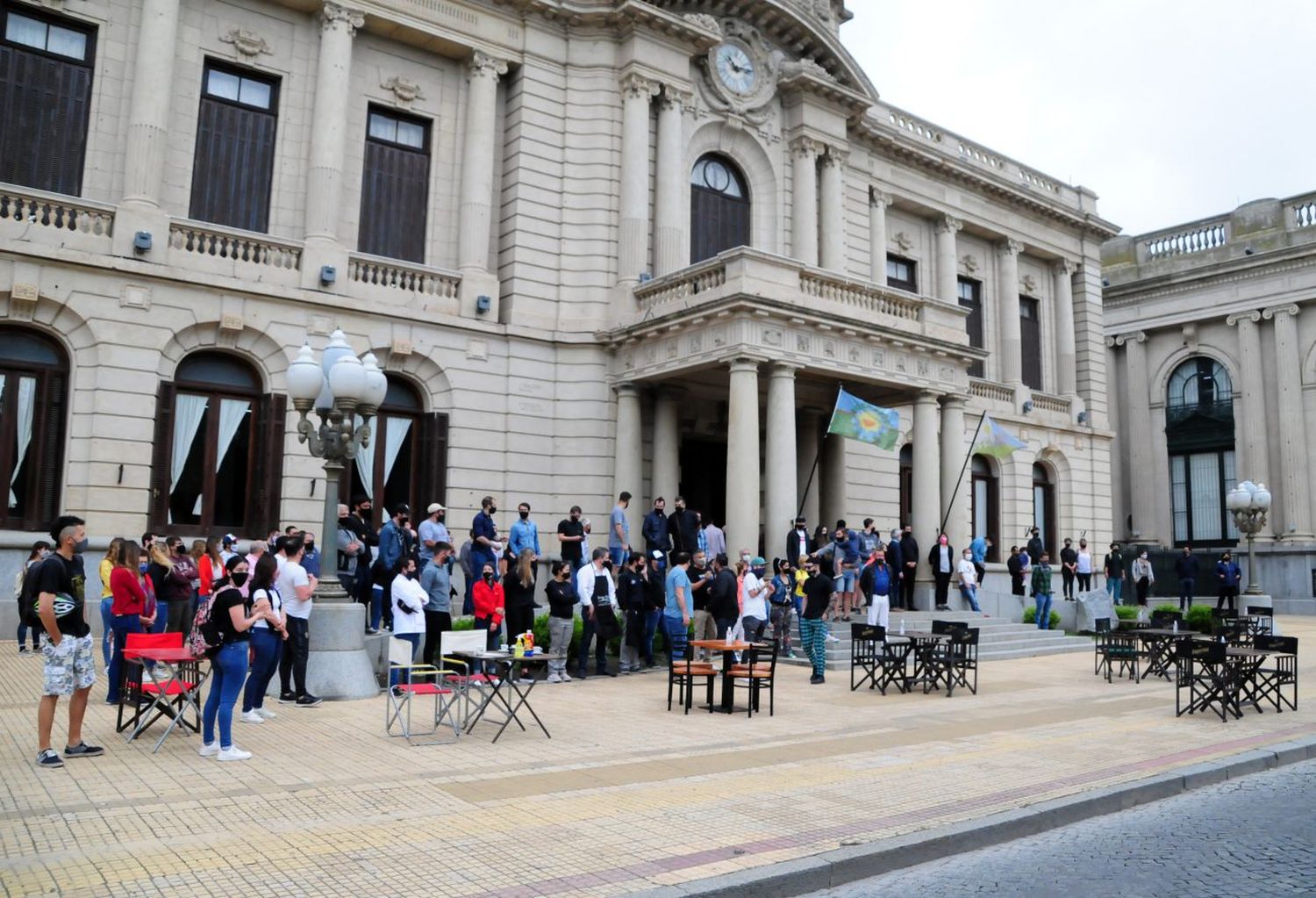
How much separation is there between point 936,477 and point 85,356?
17592 millimetres

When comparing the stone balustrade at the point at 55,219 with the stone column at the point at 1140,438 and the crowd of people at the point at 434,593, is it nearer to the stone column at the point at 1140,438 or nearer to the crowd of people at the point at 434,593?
the crowd of people at the point at 434,593

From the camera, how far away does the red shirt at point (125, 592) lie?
11023 millimetres

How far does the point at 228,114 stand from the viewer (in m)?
20.8

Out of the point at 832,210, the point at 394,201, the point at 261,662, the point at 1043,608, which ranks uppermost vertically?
the point at 832,210

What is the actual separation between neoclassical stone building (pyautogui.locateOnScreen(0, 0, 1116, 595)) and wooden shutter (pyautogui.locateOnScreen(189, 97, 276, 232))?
6 centimetres

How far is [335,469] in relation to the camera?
13.3m

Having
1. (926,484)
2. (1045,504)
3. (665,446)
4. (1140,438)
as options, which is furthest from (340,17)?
Answer: (1140,438)

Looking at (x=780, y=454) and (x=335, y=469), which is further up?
(x=780, y=454)

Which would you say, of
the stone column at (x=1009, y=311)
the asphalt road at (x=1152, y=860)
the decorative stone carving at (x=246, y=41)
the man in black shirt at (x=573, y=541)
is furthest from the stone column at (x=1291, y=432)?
the decorative stone carving at (x=246, y=41)

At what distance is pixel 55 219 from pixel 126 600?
10.4 m

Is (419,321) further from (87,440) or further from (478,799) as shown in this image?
(478,799)

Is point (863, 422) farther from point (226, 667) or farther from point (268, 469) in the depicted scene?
point (226, 667)

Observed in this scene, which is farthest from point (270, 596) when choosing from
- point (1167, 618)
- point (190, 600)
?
point (1167, 618)

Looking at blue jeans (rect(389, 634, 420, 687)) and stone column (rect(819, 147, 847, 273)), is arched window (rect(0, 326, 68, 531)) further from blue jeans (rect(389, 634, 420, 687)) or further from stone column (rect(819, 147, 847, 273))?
stone column (rect(819, 147, 847, 273))
